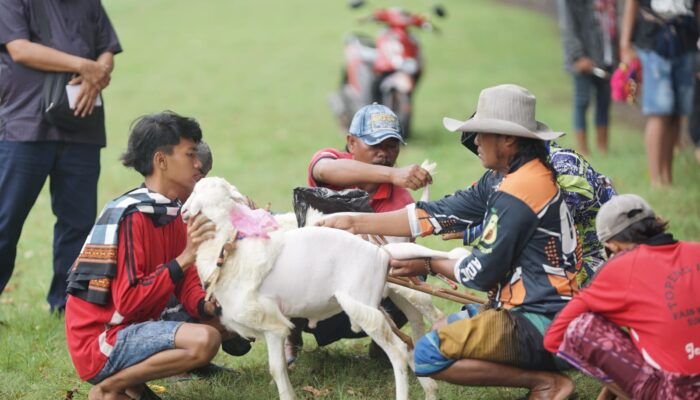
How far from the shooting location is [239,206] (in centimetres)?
415

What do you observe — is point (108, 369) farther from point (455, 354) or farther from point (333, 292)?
point (455, 354)

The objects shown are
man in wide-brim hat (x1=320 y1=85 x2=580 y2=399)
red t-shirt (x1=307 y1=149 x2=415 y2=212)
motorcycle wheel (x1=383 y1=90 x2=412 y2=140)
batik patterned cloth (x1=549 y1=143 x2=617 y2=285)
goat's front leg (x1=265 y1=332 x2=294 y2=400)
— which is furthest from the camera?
motorcycle wheel (x1=383 y1=90 x2=412 y2=140)

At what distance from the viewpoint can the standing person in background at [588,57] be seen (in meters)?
10.2

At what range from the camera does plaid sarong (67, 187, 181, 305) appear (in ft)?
13.7

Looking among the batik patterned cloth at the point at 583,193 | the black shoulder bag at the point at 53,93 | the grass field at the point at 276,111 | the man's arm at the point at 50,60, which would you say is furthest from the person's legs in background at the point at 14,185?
the batik patterned cloth at the point at 583,193

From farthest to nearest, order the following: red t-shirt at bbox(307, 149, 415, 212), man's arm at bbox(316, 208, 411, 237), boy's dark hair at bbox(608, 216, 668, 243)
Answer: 1. red t-shirt at bbox(307, 149, 415, 212)
2. man's arm at bbox(316, 208, 411, 237)
3. boy's dark hair at bbox(608, 216, 668, 243)

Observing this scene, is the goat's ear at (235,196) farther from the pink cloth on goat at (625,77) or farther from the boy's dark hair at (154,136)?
the pink cloth on goat at (625,77)

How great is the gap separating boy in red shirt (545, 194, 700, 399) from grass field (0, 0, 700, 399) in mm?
972

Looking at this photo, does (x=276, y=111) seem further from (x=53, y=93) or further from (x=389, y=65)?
(x=53, y=93)

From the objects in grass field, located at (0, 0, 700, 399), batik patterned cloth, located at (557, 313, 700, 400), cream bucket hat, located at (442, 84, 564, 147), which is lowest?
grass field, located at (0, 0, 700, 399)

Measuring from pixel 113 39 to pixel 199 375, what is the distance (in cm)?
219

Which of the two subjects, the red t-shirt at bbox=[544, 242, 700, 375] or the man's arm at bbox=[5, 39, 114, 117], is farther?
the man's arm at bbox=[5, 39, 114, 117]

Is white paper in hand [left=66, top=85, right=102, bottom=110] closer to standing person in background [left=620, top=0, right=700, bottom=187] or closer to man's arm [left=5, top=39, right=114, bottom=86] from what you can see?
man's arm [left=5, top=39, right=114, bottom=86]

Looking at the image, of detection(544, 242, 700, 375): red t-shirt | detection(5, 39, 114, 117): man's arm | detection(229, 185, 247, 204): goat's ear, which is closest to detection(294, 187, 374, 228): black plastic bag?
detection(229, 185, 247, 204): goat's ear
